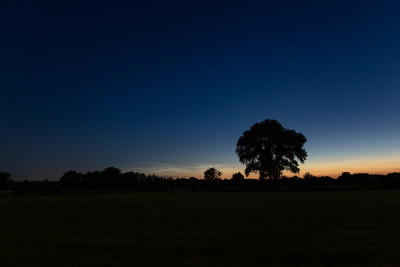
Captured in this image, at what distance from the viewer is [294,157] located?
5941cm

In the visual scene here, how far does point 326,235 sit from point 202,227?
467cm


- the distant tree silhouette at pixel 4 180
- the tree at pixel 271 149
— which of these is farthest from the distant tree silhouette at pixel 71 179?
the tree at pixel 271 149

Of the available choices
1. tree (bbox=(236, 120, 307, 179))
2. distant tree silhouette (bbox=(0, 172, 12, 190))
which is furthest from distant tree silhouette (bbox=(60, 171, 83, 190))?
tree (bbox=(236, 120, 307, 179))

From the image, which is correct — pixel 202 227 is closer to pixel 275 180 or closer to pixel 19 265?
pixel 19 265

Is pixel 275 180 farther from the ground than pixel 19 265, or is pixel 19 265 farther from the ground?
pixel 275 180

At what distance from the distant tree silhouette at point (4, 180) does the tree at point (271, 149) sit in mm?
109235

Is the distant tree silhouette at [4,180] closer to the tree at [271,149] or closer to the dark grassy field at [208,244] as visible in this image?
the tree at [271,149]

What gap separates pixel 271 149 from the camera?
196ft

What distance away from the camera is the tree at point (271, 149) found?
193ft

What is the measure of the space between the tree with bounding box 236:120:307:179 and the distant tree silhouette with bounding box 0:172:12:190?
109 metres

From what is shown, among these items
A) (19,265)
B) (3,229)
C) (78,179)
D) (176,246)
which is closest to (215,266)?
(176,246)

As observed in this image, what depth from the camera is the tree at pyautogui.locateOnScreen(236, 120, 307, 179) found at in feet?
193

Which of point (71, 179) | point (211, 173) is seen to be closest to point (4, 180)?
point (71, 179)

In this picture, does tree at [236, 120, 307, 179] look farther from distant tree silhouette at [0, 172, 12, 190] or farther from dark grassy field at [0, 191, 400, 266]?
distant tree silhouette at [0, 172, 12, 190]
